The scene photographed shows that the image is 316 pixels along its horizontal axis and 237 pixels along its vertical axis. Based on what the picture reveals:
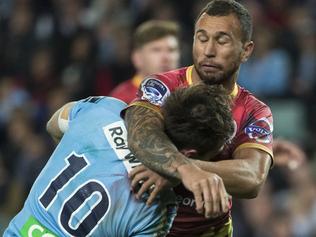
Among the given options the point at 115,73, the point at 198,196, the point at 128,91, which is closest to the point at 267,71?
the point at 115,73

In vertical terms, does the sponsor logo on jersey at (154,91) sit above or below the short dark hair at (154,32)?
above

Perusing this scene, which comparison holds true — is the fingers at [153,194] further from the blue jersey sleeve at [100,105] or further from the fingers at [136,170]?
the blue jersey sleeve at [100,105]

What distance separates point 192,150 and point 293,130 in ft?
19.4

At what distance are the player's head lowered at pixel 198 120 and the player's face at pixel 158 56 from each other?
2.73 meters

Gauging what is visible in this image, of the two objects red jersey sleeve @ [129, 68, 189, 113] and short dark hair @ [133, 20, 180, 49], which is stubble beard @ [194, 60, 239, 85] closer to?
red jersey sleeve @ [129, 68, 189, 113]

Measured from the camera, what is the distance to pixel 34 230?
424 centimetres

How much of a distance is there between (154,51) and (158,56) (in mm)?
58

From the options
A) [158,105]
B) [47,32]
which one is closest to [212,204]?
[158,105]

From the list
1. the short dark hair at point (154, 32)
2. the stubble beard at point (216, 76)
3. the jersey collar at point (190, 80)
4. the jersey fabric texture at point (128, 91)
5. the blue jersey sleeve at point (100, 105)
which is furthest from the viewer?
the short dark hair at point (154, 32)

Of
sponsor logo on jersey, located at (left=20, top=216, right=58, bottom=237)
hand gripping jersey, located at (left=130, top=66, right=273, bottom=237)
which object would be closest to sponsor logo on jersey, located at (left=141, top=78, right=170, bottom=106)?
hand gripping jersey, located at (left=130, top=66, right=273, bottom=237)

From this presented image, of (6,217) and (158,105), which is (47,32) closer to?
(6,217)

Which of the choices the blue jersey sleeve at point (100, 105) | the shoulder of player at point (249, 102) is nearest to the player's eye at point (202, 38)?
the shoulder of player at point (249, 102)

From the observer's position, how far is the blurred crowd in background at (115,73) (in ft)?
28.8

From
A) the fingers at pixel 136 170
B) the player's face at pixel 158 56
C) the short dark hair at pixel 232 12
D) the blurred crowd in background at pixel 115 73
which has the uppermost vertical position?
the short dark hair at pixel 232 12
